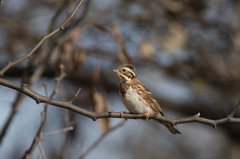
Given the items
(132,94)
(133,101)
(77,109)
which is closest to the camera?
(77,109)

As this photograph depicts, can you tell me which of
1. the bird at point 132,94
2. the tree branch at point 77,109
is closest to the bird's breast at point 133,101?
the bird at point 132,94

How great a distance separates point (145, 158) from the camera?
1662cm

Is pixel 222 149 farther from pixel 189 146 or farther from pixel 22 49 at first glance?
pixel 22 49

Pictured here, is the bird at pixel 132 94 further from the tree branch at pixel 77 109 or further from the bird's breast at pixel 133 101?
the tree branch at pixel 77 109

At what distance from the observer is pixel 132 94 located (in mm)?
6191

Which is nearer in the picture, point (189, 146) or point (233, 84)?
point (233, 84)

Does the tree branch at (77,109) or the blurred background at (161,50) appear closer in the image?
the tree branch at (77,109)

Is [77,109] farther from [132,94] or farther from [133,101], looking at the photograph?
[132,94]

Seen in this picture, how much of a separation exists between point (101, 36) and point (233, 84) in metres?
4.05

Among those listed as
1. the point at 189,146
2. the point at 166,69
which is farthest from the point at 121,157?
the point at 166,69

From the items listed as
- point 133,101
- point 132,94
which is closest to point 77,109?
point 133,101

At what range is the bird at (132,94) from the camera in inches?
239

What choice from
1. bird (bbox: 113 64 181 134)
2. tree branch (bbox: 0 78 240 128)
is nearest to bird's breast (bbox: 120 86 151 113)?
bird (bbox: 113 64 181 134)

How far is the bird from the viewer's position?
6.08m
